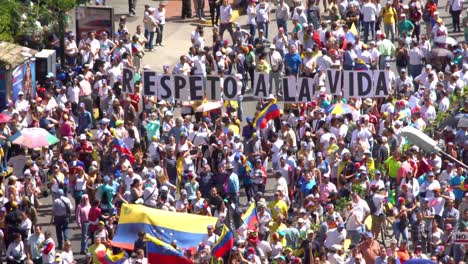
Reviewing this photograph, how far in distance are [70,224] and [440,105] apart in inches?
386

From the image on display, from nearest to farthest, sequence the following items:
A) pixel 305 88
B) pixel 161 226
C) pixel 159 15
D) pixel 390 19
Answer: pixel 161 226
pixel 305 88
pixel 390 19
pixel 159 15

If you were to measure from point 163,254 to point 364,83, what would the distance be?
7.93m

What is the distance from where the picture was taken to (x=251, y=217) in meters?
37.4

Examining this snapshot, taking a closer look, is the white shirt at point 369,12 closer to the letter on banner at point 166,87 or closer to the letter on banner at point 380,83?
the letter on banner at point 380,83

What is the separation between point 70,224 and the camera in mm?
40281

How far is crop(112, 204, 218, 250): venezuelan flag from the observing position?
120 feet

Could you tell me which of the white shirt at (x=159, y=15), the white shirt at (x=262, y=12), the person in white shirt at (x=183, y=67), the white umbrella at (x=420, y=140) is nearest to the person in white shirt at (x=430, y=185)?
the person in white shirt at (x=183, y=67)

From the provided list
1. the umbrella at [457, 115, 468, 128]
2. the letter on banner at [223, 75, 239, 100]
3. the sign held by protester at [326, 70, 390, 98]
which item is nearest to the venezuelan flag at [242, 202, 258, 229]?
the letter on banner at [223, 75, 239, 100]

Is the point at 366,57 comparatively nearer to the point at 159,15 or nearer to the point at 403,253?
the point at 159,15

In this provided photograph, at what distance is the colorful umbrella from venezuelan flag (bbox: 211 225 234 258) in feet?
24.7

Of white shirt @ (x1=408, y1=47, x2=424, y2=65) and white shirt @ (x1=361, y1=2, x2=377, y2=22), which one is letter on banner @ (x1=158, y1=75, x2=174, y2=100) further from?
white shirt @ (x1=361, y1=2, x2=377, y2=22)

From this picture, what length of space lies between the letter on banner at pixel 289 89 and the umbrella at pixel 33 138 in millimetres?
5451

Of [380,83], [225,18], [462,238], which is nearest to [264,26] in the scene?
[225,18]

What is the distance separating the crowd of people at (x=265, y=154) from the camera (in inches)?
1462
